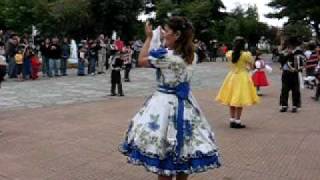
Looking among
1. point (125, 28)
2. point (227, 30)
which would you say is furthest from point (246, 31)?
point (125, 28)

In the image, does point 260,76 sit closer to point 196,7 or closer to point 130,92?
point 130,92

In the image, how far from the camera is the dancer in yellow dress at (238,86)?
10305 millimetres

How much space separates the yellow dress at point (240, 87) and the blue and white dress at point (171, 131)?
5.24 m

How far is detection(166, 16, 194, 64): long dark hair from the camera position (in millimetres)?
5000

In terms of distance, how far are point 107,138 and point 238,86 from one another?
9.14ft

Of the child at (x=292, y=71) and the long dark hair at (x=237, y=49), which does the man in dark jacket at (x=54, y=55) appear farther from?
the long dark hair at (x=237, y=49)

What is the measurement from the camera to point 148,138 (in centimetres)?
494

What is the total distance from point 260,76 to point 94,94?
480 cm

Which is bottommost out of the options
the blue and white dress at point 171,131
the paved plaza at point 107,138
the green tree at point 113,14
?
the paved plaza at point 107,138

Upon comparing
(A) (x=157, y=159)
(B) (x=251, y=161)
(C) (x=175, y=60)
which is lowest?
(B) (x=251, y=161)

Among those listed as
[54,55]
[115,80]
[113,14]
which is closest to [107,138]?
[115,80]

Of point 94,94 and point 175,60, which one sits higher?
point 175,60

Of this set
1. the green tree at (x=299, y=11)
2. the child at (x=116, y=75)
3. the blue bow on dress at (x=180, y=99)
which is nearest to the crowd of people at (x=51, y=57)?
the child at (x=116, y=75)

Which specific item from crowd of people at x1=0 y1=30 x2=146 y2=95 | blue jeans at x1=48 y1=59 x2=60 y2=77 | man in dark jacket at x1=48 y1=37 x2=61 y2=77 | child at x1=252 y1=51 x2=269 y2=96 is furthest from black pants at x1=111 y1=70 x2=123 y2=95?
blue jeans at x1=48 y1=59 x2=60 y2=77
